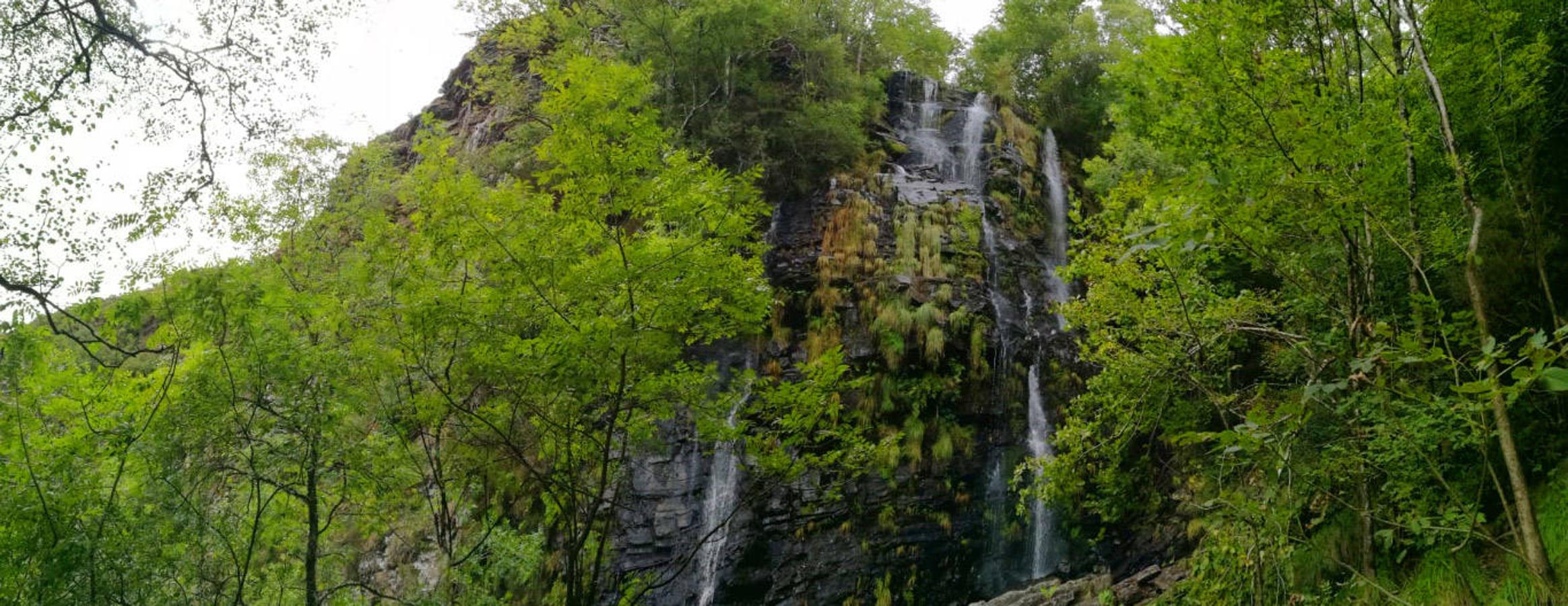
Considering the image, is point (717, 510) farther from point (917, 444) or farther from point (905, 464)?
point (917, 444)

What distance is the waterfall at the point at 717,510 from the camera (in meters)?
12.1

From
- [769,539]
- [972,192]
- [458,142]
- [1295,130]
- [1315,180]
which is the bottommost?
[769,539]

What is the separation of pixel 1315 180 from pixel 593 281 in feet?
14.4

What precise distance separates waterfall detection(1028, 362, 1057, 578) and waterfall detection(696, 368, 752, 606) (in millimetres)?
4702

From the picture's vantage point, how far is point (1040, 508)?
12523mm

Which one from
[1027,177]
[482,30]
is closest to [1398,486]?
[1027,177]

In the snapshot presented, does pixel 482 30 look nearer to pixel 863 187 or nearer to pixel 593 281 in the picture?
pixel 863 187

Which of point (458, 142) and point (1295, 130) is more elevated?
point (458, 142)

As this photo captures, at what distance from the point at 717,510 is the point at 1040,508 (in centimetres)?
512

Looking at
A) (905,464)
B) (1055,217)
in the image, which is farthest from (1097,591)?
(1055,217)

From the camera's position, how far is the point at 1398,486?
524 centimetres

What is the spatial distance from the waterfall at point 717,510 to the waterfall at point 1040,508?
4.70m

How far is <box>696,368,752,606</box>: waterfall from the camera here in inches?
476

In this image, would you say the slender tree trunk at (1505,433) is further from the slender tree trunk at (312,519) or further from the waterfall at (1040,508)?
the slender tree trunk at (312,519)
